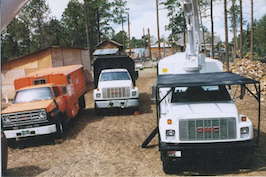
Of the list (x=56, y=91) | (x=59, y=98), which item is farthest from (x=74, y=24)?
(x=59, y=98)

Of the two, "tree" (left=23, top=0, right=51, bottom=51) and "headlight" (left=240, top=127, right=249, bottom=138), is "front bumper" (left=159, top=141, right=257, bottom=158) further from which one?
"tree" (left=23, top=0, right=51, bottom=51)

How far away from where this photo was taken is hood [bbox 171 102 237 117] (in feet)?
20.4

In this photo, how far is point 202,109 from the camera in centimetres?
644

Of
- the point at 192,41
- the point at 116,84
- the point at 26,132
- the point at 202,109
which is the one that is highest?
the point at 192,41

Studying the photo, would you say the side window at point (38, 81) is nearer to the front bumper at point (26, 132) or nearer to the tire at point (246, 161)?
the front bumper at point (26, 132)

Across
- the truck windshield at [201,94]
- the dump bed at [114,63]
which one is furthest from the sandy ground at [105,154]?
the dump bed at [114,63]

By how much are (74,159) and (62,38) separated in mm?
48178

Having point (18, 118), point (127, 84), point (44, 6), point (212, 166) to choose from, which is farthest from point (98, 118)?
point (44, 6)

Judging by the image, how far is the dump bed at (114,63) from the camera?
16.5 meters

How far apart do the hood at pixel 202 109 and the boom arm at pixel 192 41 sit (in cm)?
316

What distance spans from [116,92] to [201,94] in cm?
696

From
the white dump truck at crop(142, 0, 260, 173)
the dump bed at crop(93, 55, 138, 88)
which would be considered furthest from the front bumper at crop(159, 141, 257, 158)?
the dump bed at crop(93, 55, 138, 88)

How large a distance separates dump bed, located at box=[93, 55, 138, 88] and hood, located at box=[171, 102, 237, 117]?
9.71 m

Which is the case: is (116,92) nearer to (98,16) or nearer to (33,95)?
(33,95)
